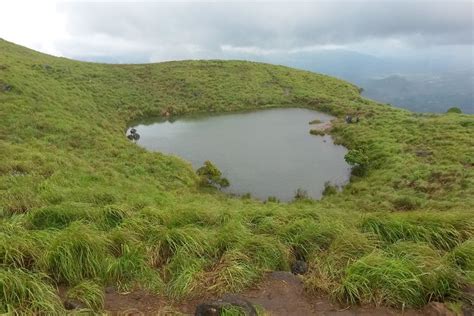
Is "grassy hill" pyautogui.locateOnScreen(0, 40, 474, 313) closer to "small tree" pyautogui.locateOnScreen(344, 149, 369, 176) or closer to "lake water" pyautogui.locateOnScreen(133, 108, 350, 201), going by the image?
"small tree" pyautogui.locateOnScreen(344, 149, 369, 176)

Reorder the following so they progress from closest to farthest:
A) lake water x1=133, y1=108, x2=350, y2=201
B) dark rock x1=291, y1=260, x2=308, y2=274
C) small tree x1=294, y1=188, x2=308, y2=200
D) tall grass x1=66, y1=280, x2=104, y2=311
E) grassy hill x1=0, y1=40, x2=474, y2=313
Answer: tall grass x1=66, y1=280, x2=104, y2=311 < grassy hill x1=0, y1=40, x2=474, y2=313 < dark rock x1=291, y1=260, x2=308, y2=274 < small tree x1=294, y1=188, x2=308, y2=200 < lake water x1=133, y1=108, x2=350, y2=201

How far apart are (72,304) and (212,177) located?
20145 millimetres

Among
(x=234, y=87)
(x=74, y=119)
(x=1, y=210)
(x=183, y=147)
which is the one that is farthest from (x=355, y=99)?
(x=1, y=210)

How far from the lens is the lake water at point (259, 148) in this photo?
85.6ft

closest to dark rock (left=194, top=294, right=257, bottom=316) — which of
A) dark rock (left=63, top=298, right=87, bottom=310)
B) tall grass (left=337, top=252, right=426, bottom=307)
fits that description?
tall grass (left=337, top=252, right=426, bottom=307)

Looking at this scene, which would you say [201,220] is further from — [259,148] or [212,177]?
[259,148]

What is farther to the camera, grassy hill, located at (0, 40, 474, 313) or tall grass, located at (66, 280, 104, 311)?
grassy hill, located at (0, 40, 474, 313)

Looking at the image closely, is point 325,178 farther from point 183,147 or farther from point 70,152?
point 70,152

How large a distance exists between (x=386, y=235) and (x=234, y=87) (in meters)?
55.7

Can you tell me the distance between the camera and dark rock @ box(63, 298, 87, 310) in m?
6.25

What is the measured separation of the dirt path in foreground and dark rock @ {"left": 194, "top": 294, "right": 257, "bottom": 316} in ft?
1.25

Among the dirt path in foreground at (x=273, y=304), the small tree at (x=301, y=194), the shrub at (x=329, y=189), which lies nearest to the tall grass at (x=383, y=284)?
the dirt path in foreground at (x=273, y=304)

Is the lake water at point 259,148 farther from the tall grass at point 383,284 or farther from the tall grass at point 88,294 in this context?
the tall grass at point 88,294

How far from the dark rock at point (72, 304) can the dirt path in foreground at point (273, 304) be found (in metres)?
0.42
